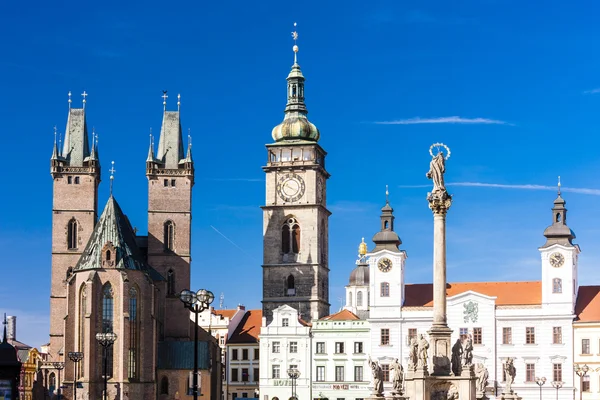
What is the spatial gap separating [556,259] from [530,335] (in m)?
5.81

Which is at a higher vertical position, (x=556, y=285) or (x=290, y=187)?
(x=290, y=187)

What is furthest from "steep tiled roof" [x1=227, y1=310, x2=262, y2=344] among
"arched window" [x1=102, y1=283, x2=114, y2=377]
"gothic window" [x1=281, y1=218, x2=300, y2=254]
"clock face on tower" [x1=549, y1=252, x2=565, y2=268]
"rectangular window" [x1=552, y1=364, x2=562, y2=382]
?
"clock face on tower" [x1=549, y1=252, x2=565, y2=268]

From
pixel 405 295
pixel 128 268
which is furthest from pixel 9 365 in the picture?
pixel 405 295

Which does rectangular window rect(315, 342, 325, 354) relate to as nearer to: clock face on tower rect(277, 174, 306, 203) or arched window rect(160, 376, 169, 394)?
arched window rect(160, 376, 169, 394)

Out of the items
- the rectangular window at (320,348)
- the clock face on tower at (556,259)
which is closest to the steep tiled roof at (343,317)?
the rectangular window at (320,348)

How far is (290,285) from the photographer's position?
4023 inches

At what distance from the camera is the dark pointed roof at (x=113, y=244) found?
91062 millimetres

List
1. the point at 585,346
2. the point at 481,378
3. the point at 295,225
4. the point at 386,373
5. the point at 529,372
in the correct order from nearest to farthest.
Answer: the point at 481,378, the point at 585,346, the point at 529,372, the point at 386,373, the point at 295,225

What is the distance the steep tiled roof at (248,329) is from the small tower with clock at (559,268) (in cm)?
2800

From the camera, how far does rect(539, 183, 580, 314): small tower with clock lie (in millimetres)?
87875

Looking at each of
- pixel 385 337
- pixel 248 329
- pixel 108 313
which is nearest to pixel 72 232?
pixel 108 313

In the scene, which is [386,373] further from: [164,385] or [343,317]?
[164,385]

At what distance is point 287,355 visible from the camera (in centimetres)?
9469

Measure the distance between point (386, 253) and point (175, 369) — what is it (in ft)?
61.1
